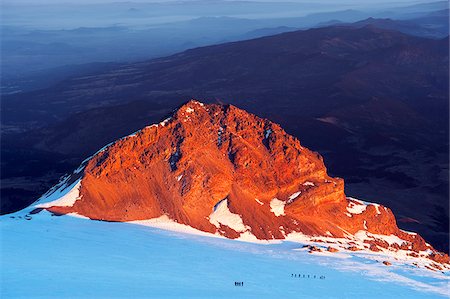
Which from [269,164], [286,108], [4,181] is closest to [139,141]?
[269,164]

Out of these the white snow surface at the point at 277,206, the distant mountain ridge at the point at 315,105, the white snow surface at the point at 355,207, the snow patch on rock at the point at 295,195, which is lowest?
the distant mountain ridge at the point at 315,105

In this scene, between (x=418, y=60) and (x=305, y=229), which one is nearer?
(x=305, y=229)

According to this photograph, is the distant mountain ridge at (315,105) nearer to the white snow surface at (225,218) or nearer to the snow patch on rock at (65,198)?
the white snow surface at (225,218)

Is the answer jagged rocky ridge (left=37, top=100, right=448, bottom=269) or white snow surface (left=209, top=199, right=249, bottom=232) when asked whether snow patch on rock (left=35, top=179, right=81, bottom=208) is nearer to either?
jagged rocky ridge (left=37, top=100, right=448, bottom=269)

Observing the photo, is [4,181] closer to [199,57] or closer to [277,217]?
[277,217]

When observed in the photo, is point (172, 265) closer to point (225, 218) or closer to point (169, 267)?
point (169, 267)

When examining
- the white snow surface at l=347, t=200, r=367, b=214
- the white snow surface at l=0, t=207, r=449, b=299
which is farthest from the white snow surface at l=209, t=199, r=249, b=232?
the white snow surface at l=347, t=200, r=367, b=214

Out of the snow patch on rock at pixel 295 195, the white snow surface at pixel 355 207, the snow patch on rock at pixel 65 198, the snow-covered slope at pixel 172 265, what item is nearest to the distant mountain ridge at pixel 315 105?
Result: the white snow surface at pixel 355 207
